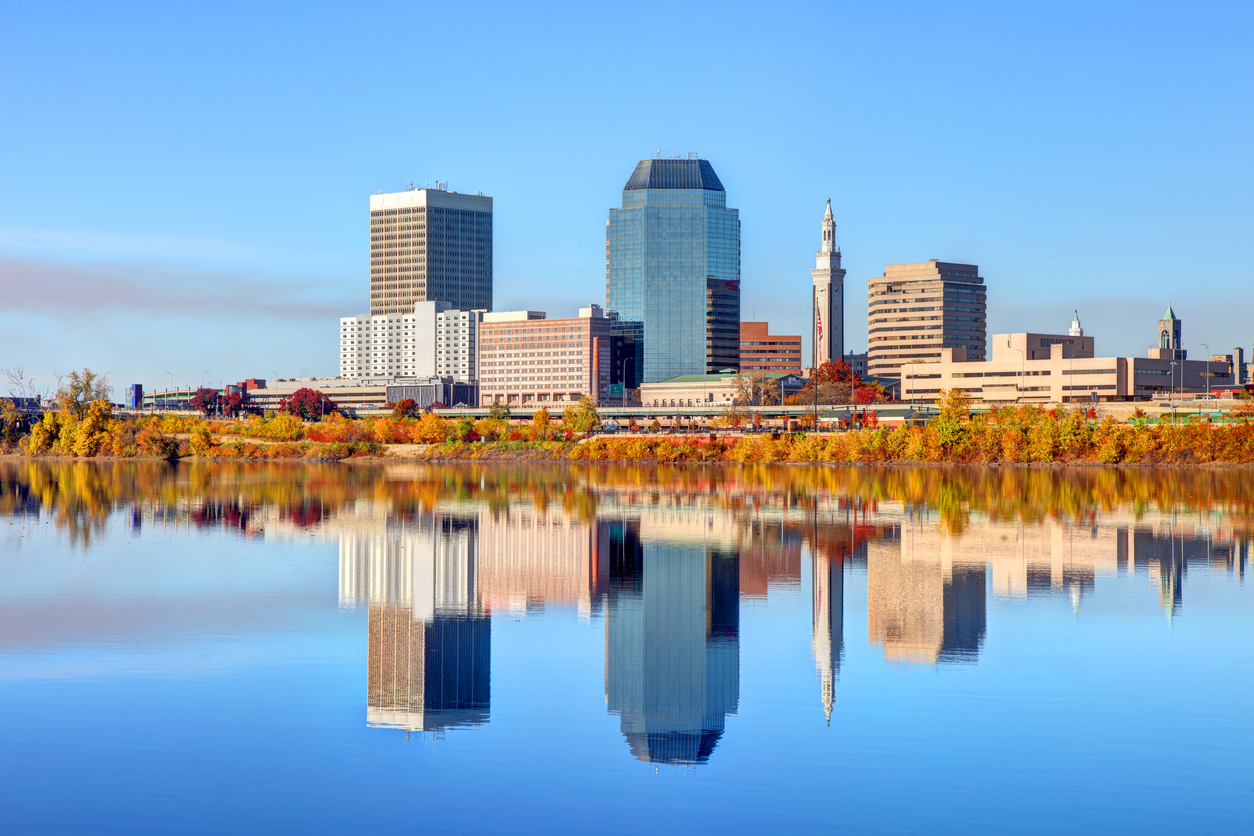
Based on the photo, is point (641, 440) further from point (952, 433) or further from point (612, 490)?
point (612, 490)

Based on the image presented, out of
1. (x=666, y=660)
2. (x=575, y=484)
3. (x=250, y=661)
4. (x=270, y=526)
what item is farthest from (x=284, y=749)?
(x=575, y=484)

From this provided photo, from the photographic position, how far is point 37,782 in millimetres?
17719

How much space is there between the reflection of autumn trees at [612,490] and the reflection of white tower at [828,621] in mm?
15090

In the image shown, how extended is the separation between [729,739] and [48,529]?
148 feet

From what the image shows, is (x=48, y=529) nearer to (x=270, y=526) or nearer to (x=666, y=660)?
(x=270, y=526)

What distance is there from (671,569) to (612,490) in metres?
44.5

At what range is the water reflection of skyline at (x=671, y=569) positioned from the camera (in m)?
24.4

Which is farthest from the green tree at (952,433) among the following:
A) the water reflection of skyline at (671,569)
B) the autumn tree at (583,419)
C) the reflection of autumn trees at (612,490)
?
the autumn tree at (583,419)

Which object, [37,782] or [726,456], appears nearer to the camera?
[37,782]

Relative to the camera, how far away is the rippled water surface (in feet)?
56.4

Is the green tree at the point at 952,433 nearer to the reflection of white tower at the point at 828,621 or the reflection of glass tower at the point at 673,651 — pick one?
the reflection of white tower at the point at 828,621

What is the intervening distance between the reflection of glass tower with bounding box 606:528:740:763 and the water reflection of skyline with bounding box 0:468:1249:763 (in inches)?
2.6

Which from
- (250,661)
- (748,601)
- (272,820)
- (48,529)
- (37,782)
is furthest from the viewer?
(48,529)

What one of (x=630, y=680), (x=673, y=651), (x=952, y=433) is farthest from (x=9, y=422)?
(x=630, y=680)
